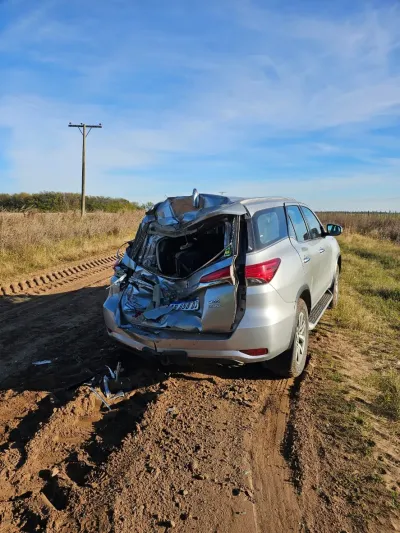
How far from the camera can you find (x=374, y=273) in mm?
12586

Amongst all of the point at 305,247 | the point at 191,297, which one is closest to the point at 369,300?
the point at 305,247

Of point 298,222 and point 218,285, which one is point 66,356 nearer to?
point 218,285

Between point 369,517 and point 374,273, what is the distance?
436 inches

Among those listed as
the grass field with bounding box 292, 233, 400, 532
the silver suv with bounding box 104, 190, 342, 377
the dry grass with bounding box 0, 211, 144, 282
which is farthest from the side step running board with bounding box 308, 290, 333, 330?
the dry grass with bounding box 0, 211, 144, 282

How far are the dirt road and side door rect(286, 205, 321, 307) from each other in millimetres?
1207

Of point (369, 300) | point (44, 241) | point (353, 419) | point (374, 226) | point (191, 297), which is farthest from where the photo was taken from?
point (374, 226)

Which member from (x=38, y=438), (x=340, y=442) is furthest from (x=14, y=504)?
(x=340, y=442)

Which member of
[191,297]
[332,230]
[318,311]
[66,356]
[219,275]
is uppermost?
[332,230]

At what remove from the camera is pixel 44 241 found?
13812mm

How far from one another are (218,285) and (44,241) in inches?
451

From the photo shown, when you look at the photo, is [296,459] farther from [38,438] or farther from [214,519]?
[38,438]

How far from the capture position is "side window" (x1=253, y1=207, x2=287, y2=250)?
3.89m

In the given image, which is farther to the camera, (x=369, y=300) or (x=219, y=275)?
(x=369, y=300)

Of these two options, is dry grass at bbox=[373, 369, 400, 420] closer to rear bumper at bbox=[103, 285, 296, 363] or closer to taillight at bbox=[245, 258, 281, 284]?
rear bumper at bbox=[103, 285, 296, 363]
